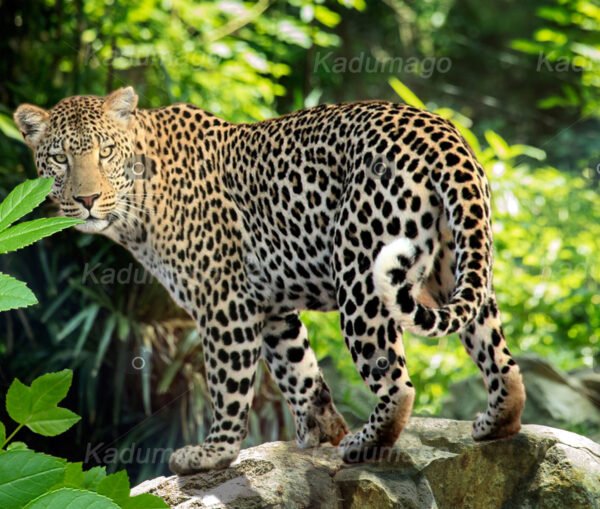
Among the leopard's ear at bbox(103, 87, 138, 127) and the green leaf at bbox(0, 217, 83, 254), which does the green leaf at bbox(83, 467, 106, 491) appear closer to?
the green leaf at bbox(0, 217, 83, 254)

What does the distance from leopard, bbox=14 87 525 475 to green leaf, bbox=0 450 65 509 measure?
2737mm

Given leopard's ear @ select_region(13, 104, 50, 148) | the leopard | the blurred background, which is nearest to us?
the leopard

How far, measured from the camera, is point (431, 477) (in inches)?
201

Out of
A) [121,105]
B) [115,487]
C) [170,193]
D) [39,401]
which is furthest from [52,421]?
[121,105]

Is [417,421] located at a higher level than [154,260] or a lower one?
lower

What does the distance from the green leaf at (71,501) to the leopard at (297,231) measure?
109 inches

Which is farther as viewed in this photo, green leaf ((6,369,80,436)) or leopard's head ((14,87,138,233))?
leopard's head ((14,87,138,233))

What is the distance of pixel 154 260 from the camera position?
5598mm

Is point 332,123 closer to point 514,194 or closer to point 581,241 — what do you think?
point 514,194

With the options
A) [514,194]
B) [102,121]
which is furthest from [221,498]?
[514,194]

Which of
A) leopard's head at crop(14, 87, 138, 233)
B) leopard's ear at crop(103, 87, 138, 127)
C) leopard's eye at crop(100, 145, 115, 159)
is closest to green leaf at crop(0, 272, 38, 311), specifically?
leopard's head at crop(14, 87, 138, 233)

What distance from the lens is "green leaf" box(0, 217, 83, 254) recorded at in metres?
1.66

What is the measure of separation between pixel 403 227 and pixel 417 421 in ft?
5.02

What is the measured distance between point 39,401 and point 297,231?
10.4 ft
